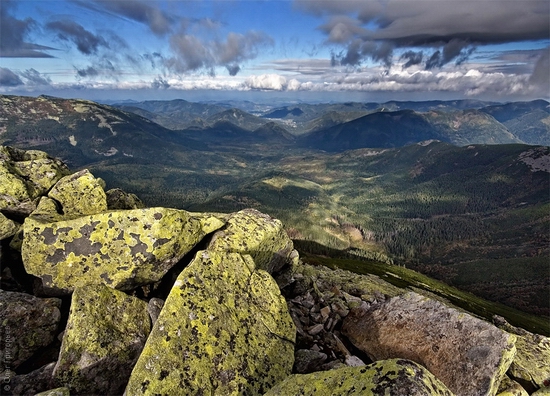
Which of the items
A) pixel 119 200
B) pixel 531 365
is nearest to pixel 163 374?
pixel 531 365

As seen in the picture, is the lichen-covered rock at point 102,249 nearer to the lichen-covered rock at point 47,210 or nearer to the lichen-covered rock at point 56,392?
the lichen-covered rock at point 47,210

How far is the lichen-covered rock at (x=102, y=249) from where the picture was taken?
1842cm

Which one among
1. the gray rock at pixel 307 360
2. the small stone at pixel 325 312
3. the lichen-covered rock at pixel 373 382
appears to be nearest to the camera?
the lichen-covered rock at pixel 373 382

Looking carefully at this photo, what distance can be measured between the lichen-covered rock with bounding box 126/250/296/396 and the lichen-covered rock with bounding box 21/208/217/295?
3.87 m

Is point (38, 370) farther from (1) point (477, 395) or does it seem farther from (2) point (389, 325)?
(1) point (477, 395)

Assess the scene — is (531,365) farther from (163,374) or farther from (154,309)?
(154,309)

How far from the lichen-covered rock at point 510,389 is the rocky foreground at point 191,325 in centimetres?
8

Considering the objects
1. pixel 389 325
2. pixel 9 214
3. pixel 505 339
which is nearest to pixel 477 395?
pixel 505 339

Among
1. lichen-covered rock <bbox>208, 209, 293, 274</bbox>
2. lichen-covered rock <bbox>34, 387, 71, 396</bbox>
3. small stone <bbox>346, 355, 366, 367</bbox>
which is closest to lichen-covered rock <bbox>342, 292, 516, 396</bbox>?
small stone <bbox>346, 355, 366, 367</bbox>

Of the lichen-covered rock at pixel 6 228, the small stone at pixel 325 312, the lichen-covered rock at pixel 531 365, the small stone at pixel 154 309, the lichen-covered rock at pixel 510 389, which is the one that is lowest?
the lichen-covered rock at pixel 531 365

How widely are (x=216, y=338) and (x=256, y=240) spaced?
32.4 ft

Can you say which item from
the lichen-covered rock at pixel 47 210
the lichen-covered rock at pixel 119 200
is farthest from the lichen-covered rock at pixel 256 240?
the lichen-covered rock at pixel 119 200

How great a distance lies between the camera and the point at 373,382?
10680 millimetres

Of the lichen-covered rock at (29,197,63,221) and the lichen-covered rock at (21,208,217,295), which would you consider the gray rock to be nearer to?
the lichen-covered rock at (21,208,217,295)
